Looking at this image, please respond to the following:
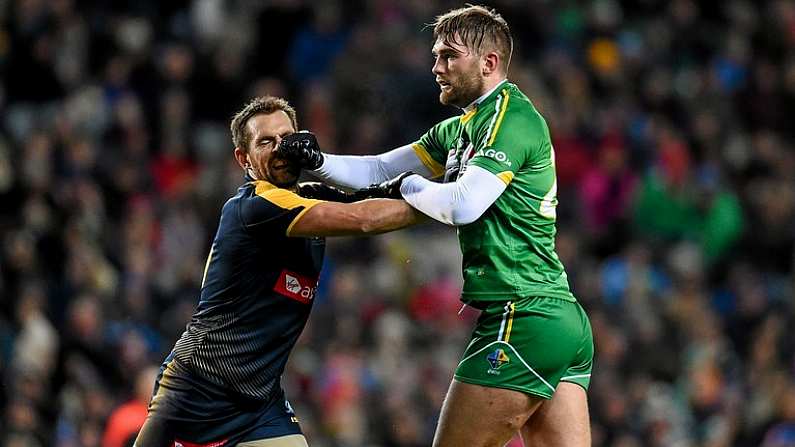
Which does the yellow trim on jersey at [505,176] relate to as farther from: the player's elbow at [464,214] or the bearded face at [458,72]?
the bearded face at [458,72]

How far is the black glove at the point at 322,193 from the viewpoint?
6703 millimetres

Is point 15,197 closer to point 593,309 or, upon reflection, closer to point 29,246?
point 29,246

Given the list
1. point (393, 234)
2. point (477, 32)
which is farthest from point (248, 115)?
point (393, 234)

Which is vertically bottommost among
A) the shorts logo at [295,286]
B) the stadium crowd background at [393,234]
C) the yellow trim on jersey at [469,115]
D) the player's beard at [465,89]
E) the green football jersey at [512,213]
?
the stadium crowd background at [393,234]

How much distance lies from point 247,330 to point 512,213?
4.37 feet

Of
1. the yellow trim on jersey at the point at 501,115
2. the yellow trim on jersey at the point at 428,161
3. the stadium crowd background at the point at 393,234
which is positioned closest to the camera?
the yellow trim on jersey at the point at 501,115

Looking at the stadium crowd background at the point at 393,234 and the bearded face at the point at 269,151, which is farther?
the stadium crowd background at the point at 393,234

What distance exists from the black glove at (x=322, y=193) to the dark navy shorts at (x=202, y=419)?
1017 mm

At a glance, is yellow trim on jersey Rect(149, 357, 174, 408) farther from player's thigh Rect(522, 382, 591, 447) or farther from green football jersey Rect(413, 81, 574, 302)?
player's thigh Rect(522, 382, 591, 447)

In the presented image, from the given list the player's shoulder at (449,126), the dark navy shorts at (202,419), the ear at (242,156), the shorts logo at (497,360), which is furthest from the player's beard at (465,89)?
the dark navy shorts at (202,419)

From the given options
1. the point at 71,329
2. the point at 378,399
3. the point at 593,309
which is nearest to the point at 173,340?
the point at 71,329

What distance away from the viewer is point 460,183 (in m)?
6.02

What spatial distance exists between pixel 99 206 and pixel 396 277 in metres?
2.69

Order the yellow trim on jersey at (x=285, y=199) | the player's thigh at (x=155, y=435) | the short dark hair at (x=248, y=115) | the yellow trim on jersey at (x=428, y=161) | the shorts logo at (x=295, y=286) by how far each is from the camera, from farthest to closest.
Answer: the yellow trim on jersey at (x=428, y=161)
the short dark hair at (x=248, y=115)
the shorts logo at (x=295, y=286)
the player's thigh at (x=155, y=435)
the yellow trim on jersey at (x=285, y=199)
